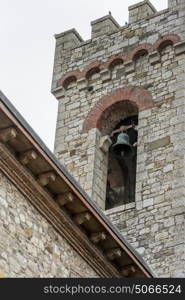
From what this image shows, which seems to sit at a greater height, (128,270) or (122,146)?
(122,146)

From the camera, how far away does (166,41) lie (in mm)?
22234

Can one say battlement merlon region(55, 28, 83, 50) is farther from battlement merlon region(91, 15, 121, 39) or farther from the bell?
the bell

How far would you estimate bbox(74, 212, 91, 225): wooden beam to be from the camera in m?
13.9

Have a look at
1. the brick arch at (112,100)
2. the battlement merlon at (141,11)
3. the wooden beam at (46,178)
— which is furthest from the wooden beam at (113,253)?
the battlement merlon at (141,11)

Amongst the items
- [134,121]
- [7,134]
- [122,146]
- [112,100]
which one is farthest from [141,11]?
[7,134]

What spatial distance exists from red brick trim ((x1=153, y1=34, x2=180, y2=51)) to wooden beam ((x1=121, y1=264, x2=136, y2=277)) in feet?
26.6

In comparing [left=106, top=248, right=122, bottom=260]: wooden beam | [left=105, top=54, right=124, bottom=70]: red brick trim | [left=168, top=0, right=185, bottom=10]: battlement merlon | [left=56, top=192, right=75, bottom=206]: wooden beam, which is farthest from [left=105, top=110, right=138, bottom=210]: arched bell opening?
[left=56, top=192, right=75, bottom=206]: wooden beam

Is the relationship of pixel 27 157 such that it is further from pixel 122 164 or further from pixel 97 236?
pixel 122 164

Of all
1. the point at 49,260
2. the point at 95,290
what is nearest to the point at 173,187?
the point at 49,260

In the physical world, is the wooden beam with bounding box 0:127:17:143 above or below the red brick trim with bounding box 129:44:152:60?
below

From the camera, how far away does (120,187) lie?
2180 cm

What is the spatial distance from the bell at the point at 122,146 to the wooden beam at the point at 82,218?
689 cm

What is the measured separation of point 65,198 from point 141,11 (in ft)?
34.5

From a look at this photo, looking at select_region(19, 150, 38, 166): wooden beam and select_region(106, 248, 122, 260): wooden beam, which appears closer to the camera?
select_region(19, 150, 38, 166): wooden beam
